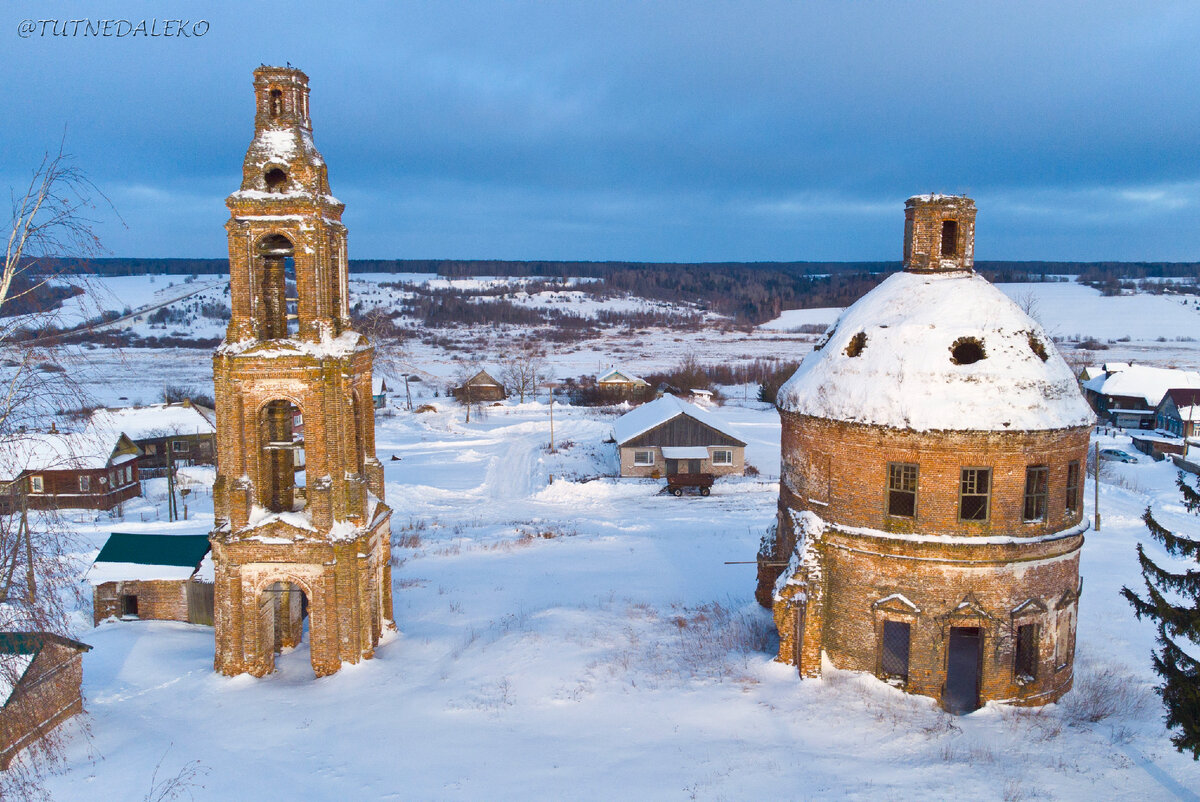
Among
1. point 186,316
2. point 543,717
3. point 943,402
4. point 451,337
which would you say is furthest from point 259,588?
point 186,316

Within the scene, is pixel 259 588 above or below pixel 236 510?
below

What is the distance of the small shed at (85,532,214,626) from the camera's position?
71.2 ft

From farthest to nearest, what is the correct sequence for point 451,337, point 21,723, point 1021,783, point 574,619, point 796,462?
Answer: point 451,337
point 574,619
point 796,462
point 1021,783
point 21,723

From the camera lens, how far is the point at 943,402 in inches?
634

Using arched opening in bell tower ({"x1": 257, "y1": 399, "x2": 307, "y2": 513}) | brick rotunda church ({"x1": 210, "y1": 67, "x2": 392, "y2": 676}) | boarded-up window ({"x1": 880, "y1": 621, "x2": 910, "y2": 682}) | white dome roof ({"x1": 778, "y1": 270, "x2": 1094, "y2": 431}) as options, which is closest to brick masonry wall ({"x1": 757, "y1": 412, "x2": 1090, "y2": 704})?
white dome roof ({"x1": 778, "y1": 270, "x2": 1094, "y2": 431})

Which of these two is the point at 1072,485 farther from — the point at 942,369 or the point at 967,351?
the point at 942,369

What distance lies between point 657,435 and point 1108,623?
82.9 ft

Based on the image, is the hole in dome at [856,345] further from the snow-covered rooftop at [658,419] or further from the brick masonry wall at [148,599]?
the snow-covered rooftop at [658,419]

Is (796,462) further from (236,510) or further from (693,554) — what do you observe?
(236,510)

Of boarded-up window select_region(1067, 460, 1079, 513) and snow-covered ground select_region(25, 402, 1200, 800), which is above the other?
boarded-up window select_region(1067, 460, 1079, 513)

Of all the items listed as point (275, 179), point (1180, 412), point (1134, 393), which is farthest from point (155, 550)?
point (1134, 393)

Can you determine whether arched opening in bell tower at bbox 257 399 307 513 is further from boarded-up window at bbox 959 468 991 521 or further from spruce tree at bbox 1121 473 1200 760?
spruce tree at bbox 1121 473 1200 760

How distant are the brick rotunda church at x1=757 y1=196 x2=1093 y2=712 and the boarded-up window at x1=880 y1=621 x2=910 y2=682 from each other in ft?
0.26

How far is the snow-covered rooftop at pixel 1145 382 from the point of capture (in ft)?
203
